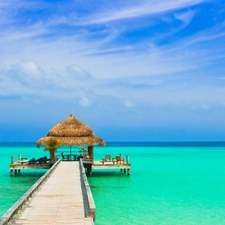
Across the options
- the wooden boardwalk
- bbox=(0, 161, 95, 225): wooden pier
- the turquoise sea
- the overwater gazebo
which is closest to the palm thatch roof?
the overwater gazebo

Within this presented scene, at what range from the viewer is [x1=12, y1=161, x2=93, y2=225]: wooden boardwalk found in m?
8.15

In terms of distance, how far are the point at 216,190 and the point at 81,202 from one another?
1211 centimetres

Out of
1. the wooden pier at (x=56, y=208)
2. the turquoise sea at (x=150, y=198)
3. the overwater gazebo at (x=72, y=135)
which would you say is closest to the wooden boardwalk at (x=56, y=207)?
the wooden pier at (x=56, y=208)

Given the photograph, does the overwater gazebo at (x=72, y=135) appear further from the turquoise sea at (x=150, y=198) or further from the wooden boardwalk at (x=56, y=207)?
the wooden boardwalk at (x=56, y=207)

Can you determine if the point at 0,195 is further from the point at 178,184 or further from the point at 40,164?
the point at 178,184

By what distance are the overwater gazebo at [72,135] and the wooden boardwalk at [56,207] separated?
1204 centimetres

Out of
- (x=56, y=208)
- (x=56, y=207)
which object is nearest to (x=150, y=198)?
(x=56, y=207)

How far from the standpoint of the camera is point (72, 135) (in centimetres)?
2614

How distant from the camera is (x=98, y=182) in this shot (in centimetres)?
2242

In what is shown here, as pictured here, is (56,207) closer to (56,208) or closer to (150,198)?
(56,208)

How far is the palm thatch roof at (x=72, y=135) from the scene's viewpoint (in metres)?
25.7

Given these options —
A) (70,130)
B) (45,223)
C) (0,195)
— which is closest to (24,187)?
(0,195)

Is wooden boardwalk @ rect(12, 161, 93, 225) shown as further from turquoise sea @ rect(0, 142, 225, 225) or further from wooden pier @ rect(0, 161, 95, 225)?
turquoise sea @ rect(0, 142, 225, 225)

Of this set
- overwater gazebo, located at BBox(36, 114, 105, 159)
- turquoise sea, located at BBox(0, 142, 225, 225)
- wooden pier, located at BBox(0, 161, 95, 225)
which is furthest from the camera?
overwater gazebo, located at BBox(36, 114, 105, 159)
